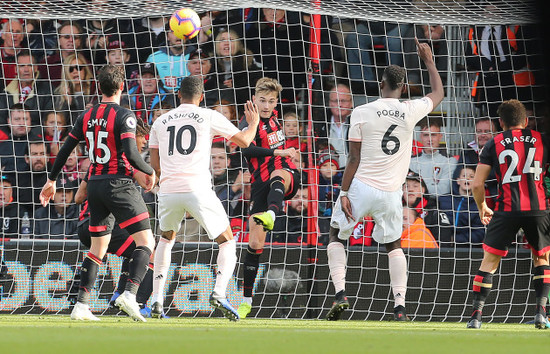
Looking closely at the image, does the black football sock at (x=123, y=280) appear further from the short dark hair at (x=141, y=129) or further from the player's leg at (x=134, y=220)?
the short dark hair at (x=141, y=129)

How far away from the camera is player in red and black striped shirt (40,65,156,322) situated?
232 inches

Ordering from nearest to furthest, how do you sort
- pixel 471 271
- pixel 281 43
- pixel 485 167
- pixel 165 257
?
pixel 485 167
pixel 165 257
pixel 471 271
pixel 281 43

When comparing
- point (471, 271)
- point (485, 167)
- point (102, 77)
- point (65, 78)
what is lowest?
point (471, 271)

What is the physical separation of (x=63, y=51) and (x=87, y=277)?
4.53 metres

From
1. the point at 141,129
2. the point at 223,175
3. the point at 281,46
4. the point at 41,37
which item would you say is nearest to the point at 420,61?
the point at 281,46

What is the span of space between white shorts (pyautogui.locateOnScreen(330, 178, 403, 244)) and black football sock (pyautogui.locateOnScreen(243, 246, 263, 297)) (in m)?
1.00

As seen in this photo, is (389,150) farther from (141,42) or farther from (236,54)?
(141,42)

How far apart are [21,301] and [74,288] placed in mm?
529

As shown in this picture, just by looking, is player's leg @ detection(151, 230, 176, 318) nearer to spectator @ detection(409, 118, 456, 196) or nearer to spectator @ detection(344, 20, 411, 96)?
spectator @ detection(409, 118, 456, 196)

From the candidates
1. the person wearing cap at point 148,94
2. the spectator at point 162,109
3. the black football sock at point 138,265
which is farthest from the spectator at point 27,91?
the black football sock at point 138,265

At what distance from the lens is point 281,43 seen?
9383 mm

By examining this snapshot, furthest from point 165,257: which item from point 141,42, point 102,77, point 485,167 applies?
point 141,42

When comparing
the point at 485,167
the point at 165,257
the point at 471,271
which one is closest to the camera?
the point at 485,167

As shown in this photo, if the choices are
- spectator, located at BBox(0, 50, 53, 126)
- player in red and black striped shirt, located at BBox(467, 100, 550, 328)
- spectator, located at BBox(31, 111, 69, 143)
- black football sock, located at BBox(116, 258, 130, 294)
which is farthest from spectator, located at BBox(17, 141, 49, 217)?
player in red and black striped shirt, located at BBox(467, 100, 550, 328)
